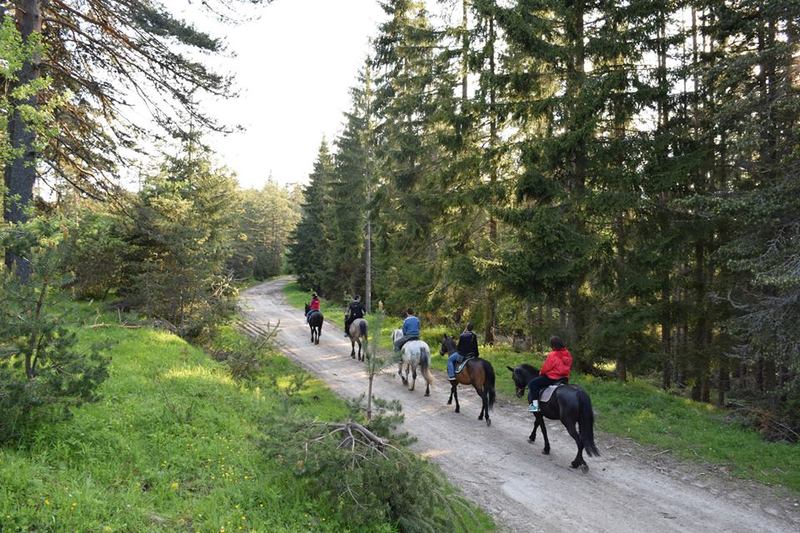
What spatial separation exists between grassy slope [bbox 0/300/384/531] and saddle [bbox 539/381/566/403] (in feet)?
17.9

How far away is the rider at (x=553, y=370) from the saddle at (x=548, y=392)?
99mm

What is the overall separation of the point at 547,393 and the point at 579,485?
197 centimetres

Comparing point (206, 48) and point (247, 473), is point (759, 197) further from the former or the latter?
point (206, 48)

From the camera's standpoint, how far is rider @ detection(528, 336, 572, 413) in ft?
32.4

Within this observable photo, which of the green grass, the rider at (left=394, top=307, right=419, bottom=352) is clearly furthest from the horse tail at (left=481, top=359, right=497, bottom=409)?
the green grass

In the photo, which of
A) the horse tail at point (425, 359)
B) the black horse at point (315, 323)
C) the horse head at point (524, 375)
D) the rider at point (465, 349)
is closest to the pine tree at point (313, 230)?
the black horse at point (315, 323)

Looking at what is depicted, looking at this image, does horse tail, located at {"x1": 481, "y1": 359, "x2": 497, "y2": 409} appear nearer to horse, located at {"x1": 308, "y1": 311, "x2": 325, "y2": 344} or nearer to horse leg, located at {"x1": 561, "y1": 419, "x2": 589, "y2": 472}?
horse leg, located at {"x1": 561, "y1": 419, "x2": 589, "y2": 472}

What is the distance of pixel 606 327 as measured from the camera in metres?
14.1

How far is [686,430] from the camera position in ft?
36.1

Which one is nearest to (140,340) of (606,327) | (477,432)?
(477,432)

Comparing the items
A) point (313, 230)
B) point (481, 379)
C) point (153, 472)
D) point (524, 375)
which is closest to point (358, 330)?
point (481, 379)

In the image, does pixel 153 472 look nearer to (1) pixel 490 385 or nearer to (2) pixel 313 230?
(1) pixel 490 385

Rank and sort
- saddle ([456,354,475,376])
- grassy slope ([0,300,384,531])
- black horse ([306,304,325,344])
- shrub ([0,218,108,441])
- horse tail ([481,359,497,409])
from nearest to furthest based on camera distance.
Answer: grassy slope ([0,300,384,531]) < shrub ([0,218,108,441]) < horse tail ([481,359,497,409]) < saddle ([456,354,475,376]) < black horse ([306,304,325,344])

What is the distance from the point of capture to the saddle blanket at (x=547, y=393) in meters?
9.78
